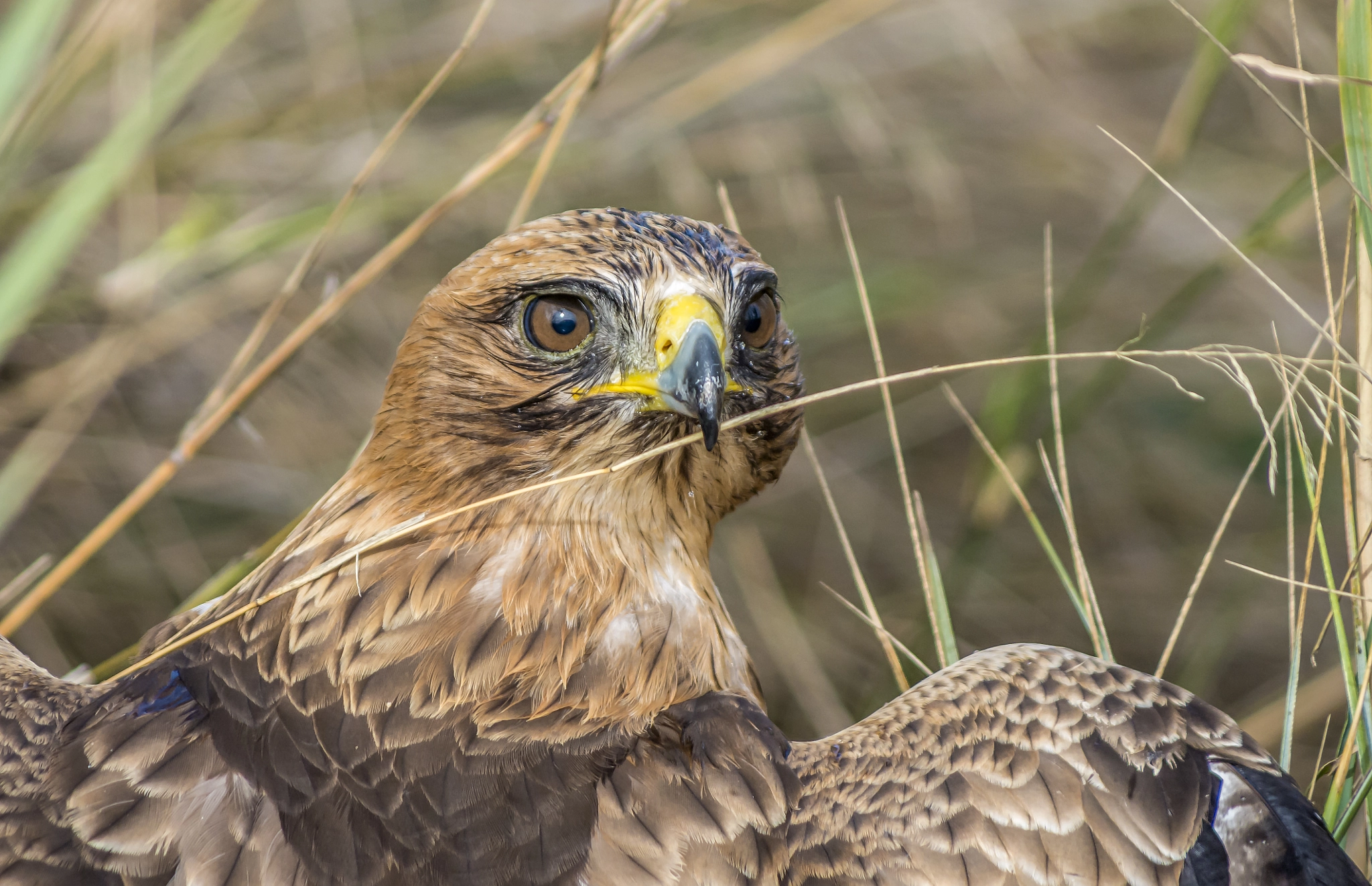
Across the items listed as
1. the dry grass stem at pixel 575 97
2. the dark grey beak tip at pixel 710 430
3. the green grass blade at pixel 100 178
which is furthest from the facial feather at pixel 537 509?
the green grass blade at pixel 100 178

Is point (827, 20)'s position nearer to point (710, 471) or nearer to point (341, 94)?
point (341, 94)

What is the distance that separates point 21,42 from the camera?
2.51 meters

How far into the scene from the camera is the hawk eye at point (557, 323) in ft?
8.43

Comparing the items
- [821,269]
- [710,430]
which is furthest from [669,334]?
[821,269]

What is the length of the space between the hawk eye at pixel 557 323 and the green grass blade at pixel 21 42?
3.35ft

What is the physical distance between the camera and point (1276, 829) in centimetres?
215

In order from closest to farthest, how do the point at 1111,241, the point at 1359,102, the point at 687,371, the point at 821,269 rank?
the point at 1359,102, the point at 687,371, the point at 1111,241, the point at 821,269

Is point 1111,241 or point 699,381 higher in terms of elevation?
point 699,381

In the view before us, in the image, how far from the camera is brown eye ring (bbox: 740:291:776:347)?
2.74 metres

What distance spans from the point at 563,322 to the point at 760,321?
43cm

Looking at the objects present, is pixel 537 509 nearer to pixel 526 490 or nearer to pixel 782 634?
pixel 526 490

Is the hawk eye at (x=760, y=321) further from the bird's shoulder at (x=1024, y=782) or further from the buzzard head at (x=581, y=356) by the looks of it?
the bird's shoulder at (x=1024, y=782)

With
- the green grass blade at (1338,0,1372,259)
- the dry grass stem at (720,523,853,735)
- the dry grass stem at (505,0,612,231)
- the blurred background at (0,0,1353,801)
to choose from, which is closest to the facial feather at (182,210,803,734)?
the dry grass stem at (505,0,612,231)

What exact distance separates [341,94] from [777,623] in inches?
94.4
